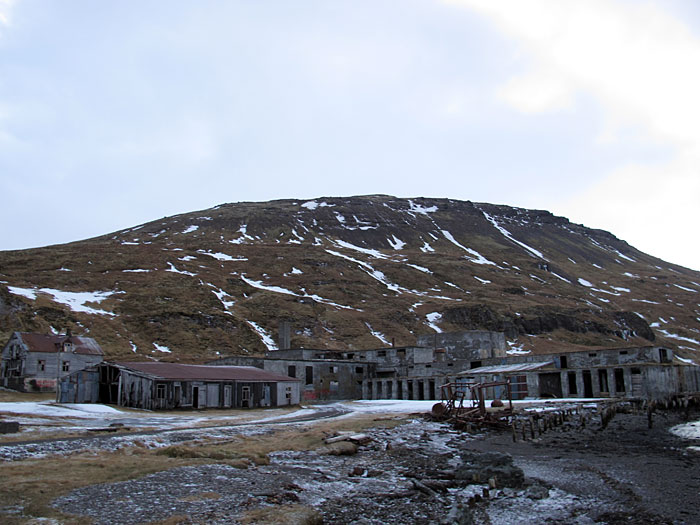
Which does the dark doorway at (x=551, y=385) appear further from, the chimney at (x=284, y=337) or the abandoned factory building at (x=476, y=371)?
the chimney at (x=284, y=337)

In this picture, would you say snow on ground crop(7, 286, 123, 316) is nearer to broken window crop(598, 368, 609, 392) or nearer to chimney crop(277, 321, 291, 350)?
chimney crop(277, 321, 291, 350)

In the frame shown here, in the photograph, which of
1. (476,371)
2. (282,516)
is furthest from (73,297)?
(282,516)

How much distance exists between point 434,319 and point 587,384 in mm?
70874

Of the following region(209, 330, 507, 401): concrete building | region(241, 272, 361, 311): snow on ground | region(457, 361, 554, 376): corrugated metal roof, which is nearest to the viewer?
region(457, 361, 554, 376): corrugated metal roof

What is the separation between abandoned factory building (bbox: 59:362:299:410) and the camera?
160ft

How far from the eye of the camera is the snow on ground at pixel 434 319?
128762mm

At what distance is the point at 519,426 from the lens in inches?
1594

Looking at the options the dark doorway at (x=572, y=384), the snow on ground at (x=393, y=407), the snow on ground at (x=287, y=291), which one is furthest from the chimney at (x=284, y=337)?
the dark doorway at (x=572, y=384)

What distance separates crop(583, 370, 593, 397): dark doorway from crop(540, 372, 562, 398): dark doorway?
8.77 feet

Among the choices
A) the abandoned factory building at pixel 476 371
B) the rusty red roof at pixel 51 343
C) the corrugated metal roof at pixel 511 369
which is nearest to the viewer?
the rusty red roof at pixel 51 343

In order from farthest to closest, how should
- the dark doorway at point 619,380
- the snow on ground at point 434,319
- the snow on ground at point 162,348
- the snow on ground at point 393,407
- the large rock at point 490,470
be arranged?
the snow on ground at point 434,319
the snow on ground at point 162,348
the dark doorway at point 619,380
the snow on ground at point 393,407
the large rock at point 490,470

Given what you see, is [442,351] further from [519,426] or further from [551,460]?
[551,460]

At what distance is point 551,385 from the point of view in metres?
64.8

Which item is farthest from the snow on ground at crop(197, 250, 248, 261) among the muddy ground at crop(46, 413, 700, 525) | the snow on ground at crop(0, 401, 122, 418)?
the muddy ground at crop(46, 413, 700, 525)
